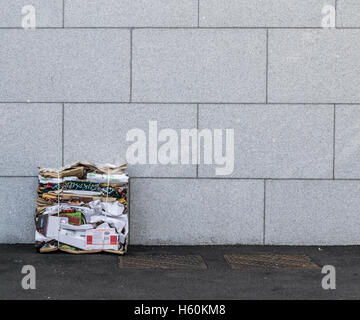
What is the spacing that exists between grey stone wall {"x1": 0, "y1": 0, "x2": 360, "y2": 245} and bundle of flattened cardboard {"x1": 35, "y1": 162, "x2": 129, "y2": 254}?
695mm

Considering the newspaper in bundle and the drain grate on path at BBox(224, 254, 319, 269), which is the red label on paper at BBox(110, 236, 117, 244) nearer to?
the newspaper in bundle

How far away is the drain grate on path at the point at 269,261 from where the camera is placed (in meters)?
6.64

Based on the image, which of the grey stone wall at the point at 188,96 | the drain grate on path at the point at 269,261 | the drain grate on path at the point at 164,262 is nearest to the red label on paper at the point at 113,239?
the drain grate on path at the point at 164,262

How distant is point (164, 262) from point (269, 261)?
1340 mm

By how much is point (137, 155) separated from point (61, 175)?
1172 mm

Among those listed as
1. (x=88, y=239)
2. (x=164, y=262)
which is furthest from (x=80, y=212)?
(x=164, y=262)

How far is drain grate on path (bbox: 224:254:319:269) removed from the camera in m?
6.64

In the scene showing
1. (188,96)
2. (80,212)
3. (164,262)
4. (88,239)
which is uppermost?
(188,96)

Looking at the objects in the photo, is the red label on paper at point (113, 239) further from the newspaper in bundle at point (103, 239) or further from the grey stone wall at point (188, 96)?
the grey stone wall at point (188, 96)

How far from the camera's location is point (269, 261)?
692 centimetres

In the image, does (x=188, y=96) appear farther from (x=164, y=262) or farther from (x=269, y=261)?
(x=269, y=261)

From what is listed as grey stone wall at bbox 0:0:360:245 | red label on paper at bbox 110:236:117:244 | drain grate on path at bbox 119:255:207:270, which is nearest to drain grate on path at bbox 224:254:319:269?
drain grate on path at bbox 119:255:207:270

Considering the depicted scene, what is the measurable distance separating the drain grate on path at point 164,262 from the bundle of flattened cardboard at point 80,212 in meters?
0.34

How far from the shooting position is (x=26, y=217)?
7816 mm
